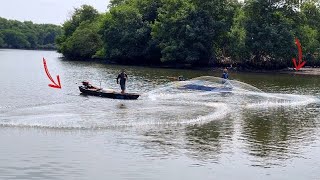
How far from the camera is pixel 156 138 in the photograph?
22609 mm

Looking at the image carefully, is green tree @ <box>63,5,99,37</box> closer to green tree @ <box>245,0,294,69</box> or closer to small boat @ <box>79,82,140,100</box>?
green tree @ <box>245,0,294,69</box>

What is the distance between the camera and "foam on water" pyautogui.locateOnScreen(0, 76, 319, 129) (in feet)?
84.4

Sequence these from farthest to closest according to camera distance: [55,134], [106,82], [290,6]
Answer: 1. [290,6]
2. [106,82]
3. [55,134]

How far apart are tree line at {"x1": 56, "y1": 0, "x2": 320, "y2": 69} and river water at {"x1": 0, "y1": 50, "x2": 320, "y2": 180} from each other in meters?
43.3

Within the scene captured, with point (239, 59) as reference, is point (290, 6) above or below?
above

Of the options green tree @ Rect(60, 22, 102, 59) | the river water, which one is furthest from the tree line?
the river water

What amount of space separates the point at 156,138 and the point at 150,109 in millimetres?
9262

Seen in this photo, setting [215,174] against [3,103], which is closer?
[215,174]

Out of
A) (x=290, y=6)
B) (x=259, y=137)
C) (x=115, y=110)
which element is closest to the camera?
(x=259, y=137)

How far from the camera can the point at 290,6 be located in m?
82.7

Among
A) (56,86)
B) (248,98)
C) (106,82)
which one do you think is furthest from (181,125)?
(106,82)

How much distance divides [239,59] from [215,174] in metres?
70.2

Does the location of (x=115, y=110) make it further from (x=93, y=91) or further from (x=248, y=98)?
(x=248, y=98)

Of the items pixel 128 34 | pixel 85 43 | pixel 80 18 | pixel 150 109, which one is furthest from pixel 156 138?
pixel 80 18
